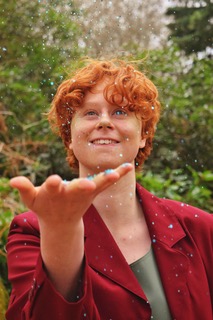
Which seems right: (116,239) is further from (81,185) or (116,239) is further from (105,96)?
(81,185)

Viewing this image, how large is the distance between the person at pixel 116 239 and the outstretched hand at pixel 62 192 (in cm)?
17

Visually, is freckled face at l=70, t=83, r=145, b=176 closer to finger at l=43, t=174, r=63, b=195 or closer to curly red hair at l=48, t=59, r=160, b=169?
curly red hair at l=48, t=59, r=160, b=169

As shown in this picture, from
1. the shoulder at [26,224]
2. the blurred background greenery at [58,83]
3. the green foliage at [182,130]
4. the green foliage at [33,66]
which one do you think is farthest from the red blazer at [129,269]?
the green foliage at [182,130]

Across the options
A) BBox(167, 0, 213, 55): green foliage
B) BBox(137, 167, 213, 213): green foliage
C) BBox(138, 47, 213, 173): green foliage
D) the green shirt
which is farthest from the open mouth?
BBox(167, 0, 213, 55): green foliage

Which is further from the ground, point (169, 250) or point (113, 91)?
point (113, 91)

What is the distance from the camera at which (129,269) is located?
6.06 ft

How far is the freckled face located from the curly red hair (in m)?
0.03

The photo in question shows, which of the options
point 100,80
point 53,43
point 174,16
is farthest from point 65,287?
point 174,16

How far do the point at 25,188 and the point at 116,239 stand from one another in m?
0.77

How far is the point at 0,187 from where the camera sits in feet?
13.7

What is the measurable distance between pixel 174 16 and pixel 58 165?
24.2 feet

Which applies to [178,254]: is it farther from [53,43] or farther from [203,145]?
[53,43]

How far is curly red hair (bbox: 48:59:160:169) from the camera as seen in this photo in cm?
200

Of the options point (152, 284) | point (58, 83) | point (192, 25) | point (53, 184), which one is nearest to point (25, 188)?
point (53, 184)
